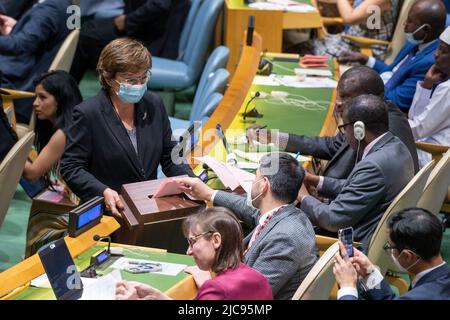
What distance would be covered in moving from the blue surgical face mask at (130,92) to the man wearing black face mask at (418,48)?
2.33m

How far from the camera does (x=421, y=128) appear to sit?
5.96m

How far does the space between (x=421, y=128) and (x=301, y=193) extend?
146 centimetres

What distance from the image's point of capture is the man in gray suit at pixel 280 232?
12.6 ft

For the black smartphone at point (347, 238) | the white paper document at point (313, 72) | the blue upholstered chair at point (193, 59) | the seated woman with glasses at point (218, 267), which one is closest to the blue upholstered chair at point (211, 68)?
the white paper document at point (313, 72)

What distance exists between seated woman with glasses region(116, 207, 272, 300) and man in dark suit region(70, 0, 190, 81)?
4.50 metres

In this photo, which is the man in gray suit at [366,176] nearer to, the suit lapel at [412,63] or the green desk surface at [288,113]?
the green desk surface at [288,113]

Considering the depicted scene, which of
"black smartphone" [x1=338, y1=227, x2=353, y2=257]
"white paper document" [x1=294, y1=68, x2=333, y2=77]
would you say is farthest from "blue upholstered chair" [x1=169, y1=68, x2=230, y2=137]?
"black smartphone" [x1=338, y1=227, x2=353, y2=257]

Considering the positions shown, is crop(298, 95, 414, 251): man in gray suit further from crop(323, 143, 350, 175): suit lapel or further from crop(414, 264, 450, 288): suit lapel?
crop(414, 264, 450, 288): suit lapel

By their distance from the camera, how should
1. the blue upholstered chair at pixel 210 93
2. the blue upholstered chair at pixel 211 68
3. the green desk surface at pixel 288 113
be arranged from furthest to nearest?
the blue upholstered chair at pixel 211 68
the blue upholstered chair at pixel 210 93
the green desk surface at pixel 288 113

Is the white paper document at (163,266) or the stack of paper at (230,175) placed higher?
the white paper document at (163,266)

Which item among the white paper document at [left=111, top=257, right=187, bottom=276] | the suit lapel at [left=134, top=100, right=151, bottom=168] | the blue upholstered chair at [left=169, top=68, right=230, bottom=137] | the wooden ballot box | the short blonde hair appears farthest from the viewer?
the blue upholstered chair at [left=169, top=68, right=230, bottom=137]

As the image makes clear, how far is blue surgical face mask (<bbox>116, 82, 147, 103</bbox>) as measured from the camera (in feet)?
14.8
